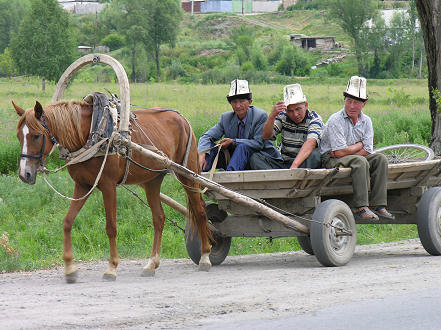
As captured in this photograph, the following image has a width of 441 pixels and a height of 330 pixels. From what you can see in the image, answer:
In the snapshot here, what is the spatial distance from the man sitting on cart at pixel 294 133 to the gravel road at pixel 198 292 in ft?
3.79

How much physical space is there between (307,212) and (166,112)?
1.92 m

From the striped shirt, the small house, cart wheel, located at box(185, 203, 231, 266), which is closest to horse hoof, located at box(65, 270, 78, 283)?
cart wheel, located at box(185, 203, 231, 266)

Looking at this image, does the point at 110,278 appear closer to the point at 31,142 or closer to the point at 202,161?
the point at 31,142

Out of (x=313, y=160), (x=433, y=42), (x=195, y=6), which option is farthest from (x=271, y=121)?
(x=195, y=6)

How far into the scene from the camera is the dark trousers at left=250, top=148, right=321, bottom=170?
8.13 m

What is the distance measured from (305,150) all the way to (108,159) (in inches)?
86.5

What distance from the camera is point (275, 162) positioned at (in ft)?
27.1

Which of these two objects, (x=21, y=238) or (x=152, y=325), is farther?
(x=21, y=238)

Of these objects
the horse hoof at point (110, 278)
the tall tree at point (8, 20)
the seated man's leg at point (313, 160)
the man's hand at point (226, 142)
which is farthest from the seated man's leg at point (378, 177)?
the tall tree at point (8, 20)

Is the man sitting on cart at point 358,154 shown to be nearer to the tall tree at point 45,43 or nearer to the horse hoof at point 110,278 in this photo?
the horse hoof at point 110,278

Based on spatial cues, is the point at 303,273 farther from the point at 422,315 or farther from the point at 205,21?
the point at 205,21

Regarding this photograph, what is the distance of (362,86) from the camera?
821cm

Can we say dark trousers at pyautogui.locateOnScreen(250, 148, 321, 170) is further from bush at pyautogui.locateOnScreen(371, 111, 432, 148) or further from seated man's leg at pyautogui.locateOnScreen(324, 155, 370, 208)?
bush at pyautogui.locateOnScreen(371, 111, 432, 148)

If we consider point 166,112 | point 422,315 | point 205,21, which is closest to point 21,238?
point 166,112
